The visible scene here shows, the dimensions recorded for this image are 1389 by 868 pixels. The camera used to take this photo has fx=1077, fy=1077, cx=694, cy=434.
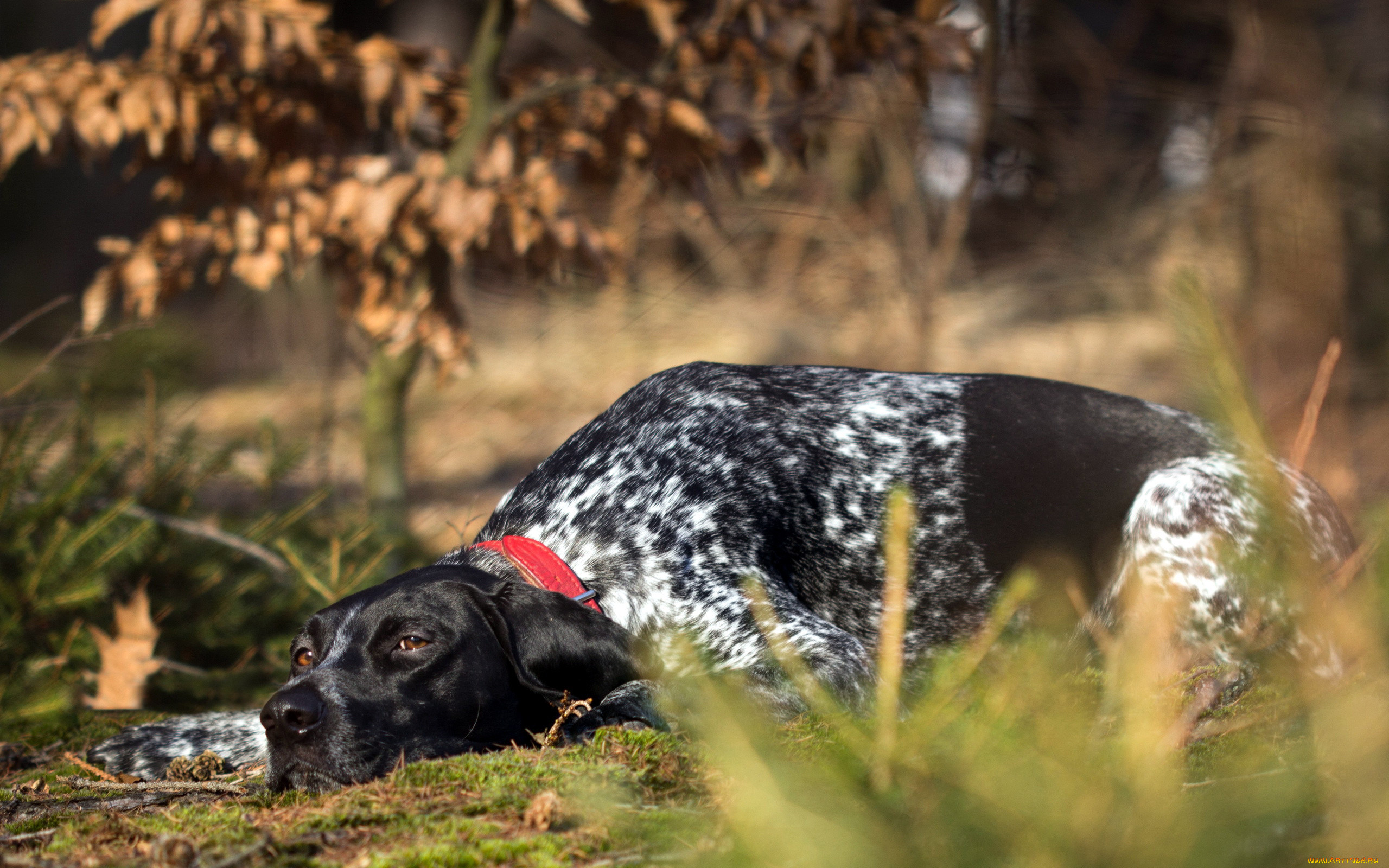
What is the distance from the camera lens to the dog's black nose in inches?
85.9

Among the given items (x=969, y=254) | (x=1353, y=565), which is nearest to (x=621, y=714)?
(x=1353, y=565)

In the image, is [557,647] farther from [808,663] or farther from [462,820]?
[462,820]

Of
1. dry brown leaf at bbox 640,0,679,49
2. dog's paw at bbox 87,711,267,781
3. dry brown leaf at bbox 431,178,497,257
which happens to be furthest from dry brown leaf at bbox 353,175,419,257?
dog's paw at bbox 87,711,267,781

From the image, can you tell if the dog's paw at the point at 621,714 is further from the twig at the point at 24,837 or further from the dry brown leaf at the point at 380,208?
the dry brown leaf at the point at 380,208

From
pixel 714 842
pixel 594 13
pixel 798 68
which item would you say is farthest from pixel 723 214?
pixel 714 842

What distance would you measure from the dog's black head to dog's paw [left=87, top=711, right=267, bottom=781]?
0.58 metres

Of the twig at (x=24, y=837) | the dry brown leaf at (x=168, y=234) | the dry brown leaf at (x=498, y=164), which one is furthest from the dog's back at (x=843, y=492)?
the dry brown leaf at (x=168, y=234)

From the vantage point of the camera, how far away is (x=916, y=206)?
260 inches

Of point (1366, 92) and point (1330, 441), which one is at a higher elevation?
point (1366, 92)

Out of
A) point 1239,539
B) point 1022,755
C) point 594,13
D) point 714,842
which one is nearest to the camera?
point 1022,755

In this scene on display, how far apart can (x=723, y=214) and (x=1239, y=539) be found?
4.66m

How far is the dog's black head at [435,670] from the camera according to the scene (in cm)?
223

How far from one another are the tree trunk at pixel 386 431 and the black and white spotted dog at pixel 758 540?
165 centimetres

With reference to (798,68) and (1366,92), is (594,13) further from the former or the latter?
(1366,92)
